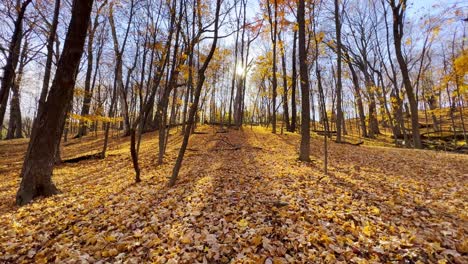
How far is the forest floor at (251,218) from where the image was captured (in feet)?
9.52

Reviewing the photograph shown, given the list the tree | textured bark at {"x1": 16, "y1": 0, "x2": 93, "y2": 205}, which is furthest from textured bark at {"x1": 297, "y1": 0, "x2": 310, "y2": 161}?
the tree

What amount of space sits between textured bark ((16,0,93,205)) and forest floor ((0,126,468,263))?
1.96 ft

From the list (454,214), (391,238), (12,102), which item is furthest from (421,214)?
(12,102)

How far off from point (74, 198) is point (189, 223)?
140 inches

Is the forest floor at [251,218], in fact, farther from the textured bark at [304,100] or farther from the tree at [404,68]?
the tree at [404,68]

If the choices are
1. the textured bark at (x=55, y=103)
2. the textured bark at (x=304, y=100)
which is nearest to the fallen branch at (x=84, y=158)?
the textured bark at (x=55, y=103)

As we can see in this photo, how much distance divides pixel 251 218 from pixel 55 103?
5.21m

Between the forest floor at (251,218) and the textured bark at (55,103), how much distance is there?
0.60 m

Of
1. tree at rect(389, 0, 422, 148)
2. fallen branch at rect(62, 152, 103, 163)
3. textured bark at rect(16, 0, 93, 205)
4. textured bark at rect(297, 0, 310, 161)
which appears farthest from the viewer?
tree at rect(389, 0, 422, 148)

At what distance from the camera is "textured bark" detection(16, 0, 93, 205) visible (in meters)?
5.06

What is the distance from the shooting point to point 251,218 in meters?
3.78

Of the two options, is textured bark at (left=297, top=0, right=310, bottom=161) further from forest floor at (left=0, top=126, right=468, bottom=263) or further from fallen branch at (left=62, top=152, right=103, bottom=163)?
fallen branch at (left=62, top=152, right=103, bottom=163)

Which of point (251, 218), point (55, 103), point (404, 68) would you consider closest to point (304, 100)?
point (251, 218)

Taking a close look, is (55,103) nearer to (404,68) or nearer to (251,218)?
(251,218)
